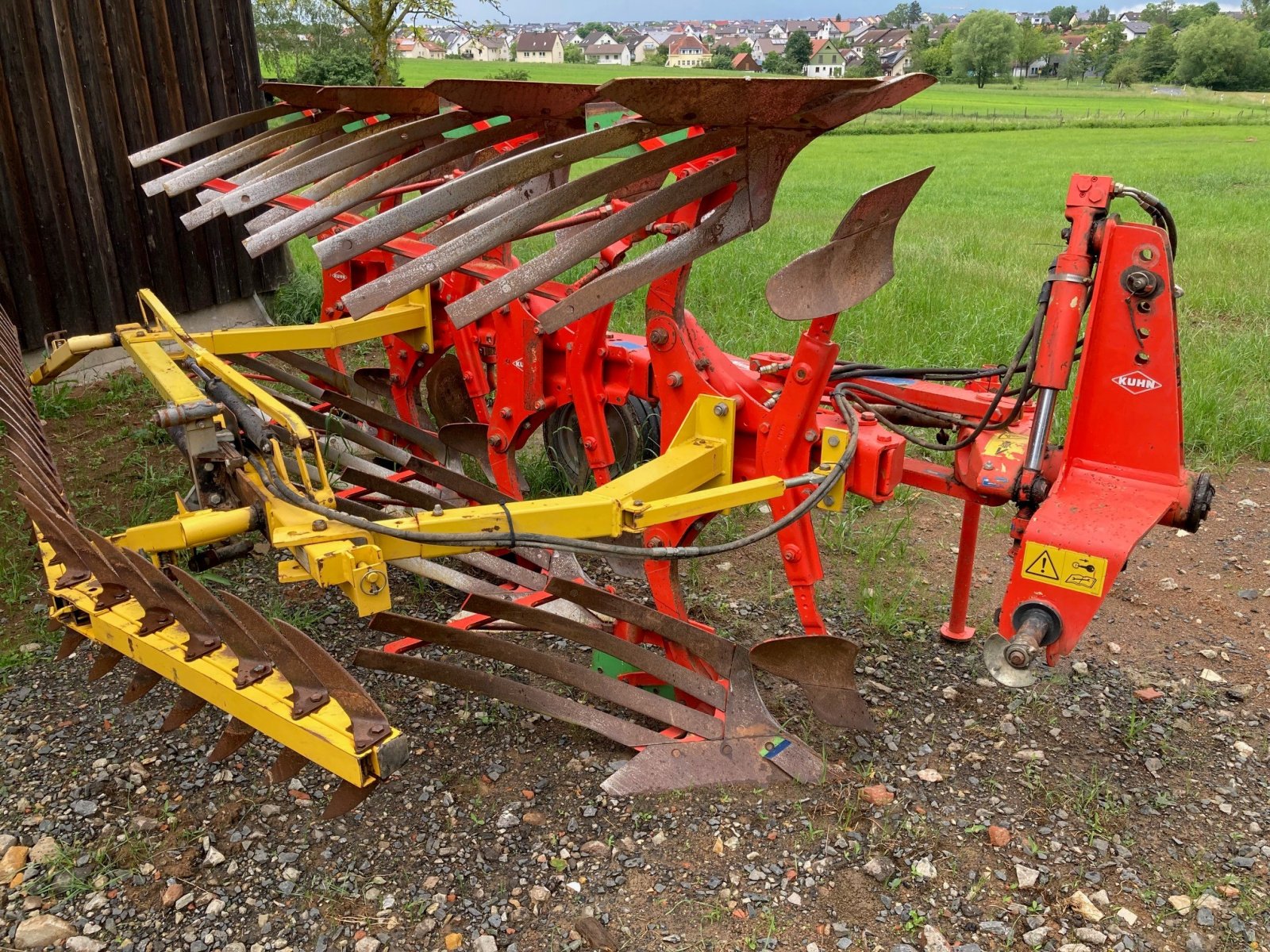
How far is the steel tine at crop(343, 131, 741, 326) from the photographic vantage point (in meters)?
2.35

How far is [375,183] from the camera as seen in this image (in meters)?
3.18

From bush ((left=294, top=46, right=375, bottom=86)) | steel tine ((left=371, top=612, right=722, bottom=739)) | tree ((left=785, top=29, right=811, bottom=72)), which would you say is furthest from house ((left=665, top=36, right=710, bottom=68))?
steel tine ((left=371, top=612, right=722, bottom=739))

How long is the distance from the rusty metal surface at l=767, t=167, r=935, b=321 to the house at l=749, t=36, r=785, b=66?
112195 millimetres

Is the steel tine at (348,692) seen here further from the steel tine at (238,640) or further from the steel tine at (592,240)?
the steel tine at (592,240)

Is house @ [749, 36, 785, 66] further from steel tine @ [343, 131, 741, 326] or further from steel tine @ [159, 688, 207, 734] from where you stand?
steel tine @ [159, 688, 207, 734]

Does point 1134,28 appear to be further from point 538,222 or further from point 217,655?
point 217,655

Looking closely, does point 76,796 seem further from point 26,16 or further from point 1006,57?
point 1006,57

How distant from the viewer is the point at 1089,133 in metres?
31.4

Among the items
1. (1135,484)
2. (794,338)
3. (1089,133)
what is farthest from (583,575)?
(1089,133)

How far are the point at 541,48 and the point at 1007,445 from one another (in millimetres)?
131572

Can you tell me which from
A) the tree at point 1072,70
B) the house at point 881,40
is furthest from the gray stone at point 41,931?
the house at point 881,40

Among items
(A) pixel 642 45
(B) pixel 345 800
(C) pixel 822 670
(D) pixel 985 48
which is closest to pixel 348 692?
(B) pixel 345 800

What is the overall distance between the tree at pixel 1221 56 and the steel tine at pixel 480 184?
3250 inches

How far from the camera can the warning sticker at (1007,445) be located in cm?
279
